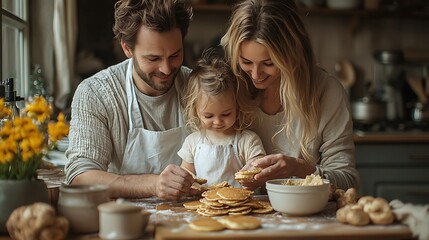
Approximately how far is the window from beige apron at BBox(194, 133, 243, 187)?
101cm

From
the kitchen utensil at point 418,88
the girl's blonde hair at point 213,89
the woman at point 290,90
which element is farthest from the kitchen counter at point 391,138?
the girl's blonde hair at point 213,89

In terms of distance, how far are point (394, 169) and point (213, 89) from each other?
2012 millimetres

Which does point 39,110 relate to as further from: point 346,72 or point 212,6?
point 346,72

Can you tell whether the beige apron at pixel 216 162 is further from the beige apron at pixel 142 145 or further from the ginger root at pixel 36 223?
the ginger root at pixel 36 223

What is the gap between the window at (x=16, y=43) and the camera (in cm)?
274

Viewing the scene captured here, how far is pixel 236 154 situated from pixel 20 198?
899mm

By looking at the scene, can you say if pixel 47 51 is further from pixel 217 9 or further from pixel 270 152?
pixel 270 152

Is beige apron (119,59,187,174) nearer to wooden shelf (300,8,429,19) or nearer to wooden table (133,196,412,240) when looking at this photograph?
wooden table (133,196,412,240)

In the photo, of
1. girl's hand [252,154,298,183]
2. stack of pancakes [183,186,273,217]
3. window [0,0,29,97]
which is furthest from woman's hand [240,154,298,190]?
window [0,0,29,97]

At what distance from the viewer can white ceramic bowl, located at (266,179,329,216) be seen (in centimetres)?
157

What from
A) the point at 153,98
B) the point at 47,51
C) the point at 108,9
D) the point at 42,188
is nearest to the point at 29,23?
the point at 47,51

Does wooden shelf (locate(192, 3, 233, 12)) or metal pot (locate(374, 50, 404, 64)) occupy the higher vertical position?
wooden shelf (locate(192, 3, 233, 12))

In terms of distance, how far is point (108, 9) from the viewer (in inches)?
159

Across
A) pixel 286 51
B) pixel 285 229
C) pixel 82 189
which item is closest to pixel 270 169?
pixel 285 229
